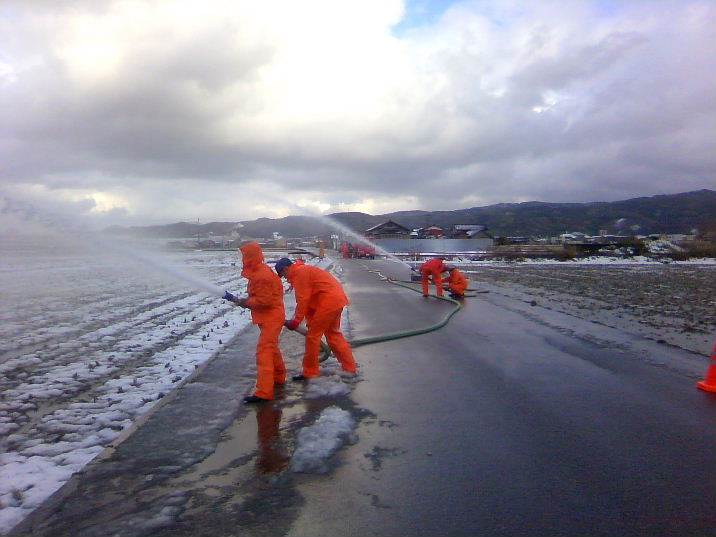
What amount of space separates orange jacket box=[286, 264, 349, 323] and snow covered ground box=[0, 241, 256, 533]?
76.8 inches

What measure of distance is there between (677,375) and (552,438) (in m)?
3.80

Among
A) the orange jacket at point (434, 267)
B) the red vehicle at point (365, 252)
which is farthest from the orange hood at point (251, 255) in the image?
the red vehicle at point (365, 252)

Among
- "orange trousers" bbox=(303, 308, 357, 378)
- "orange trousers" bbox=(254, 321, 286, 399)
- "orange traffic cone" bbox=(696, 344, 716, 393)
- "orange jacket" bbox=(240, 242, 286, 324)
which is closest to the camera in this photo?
"orange trousers" bbox=(254, 321, 286, 399)

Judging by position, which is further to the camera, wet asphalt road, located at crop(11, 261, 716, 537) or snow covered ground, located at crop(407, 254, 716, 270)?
snow covered ground, located at crop(407, 254, 716, 270)

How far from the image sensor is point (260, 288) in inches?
283

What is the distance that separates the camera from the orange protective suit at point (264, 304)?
23.2ft

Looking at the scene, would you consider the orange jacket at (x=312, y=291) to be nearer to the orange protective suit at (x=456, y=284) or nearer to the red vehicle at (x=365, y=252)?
the orange protective suit at (x=456, y=284)

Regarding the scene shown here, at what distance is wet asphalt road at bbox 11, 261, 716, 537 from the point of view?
4.01m

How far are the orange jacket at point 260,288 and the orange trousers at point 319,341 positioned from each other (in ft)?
→ 2.38

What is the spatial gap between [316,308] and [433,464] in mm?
3657

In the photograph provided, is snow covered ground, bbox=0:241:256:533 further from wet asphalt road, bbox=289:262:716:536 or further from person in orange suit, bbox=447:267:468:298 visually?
person in orange suit, bbox=447:267:468:298

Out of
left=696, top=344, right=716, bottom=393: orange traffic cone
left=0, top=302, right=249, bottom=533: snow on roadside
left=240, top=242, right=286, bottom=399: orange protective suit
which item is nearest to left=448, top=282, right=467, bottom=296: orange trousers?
left=0, top=302, right=249, bottom=533: snow on roadside

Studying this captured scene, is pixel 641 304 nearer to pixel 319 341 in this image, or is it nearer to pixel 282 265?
pixel 319 341

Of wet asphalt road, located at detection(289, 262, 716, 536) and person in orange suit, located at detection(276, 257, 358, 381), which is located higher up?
person in orange suit, located at detection(276, 257, 358, 381)
